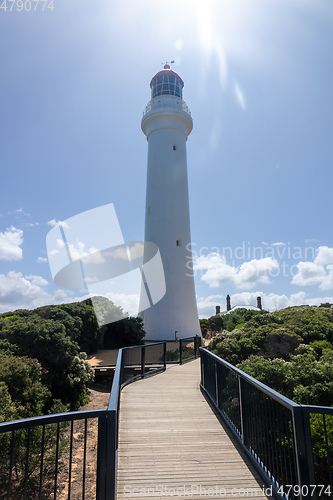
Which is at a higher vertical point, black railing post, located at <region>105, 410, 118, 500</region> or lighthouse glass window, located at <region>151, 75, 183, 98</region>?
lighthouse glass window, located at <region>151, 75, 183, 98</region>

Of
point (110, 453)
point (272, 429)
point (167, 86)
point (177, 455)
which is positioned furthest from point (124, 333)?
point (167, 86)

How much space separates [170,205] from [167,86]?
29.0 ft

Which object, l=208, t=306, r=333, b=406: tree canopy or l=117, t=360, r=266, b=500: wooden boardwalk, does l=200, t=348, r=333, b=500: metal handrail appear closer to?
l=117, t=360, r=266, b=500: wooden boardwalk

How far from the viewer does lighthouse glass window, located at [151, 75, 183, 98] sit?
2259 centimetres

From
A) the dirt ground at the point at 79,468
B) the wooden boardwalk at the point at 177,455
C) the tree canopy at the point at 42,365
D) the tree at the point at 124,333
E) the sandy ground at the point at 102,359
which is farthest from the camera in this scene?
the tree at the point at 124,333

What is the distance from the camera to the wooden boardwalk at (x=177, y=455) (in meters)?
3.59

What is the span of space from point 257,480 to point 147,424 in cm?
226

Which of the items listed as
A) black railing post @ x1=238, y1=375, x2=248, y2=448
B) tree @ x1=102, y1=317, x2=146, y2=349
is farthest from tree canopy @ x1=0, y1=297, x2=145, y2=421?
black railing post @ x1=238, y1=375, x2=248, y2=448

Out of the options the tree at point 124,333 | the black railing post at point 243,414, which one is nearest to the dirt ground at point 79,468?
the black railing post at point 243,414

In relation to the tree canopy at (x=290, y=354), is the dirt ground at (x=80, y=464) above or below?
below

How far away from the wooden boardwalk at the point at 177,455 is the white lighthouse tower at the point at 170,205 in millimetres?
12447

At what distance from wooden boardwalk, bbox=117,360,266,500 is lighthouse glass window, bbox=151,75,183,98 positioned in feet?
69.3

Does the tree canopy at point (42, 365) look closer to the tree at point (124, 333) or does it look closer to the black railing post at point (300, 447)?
the tree at point (124, 333)

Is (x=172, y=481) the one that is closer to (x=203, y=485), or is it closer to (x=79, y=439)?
(x=203, y=485)
